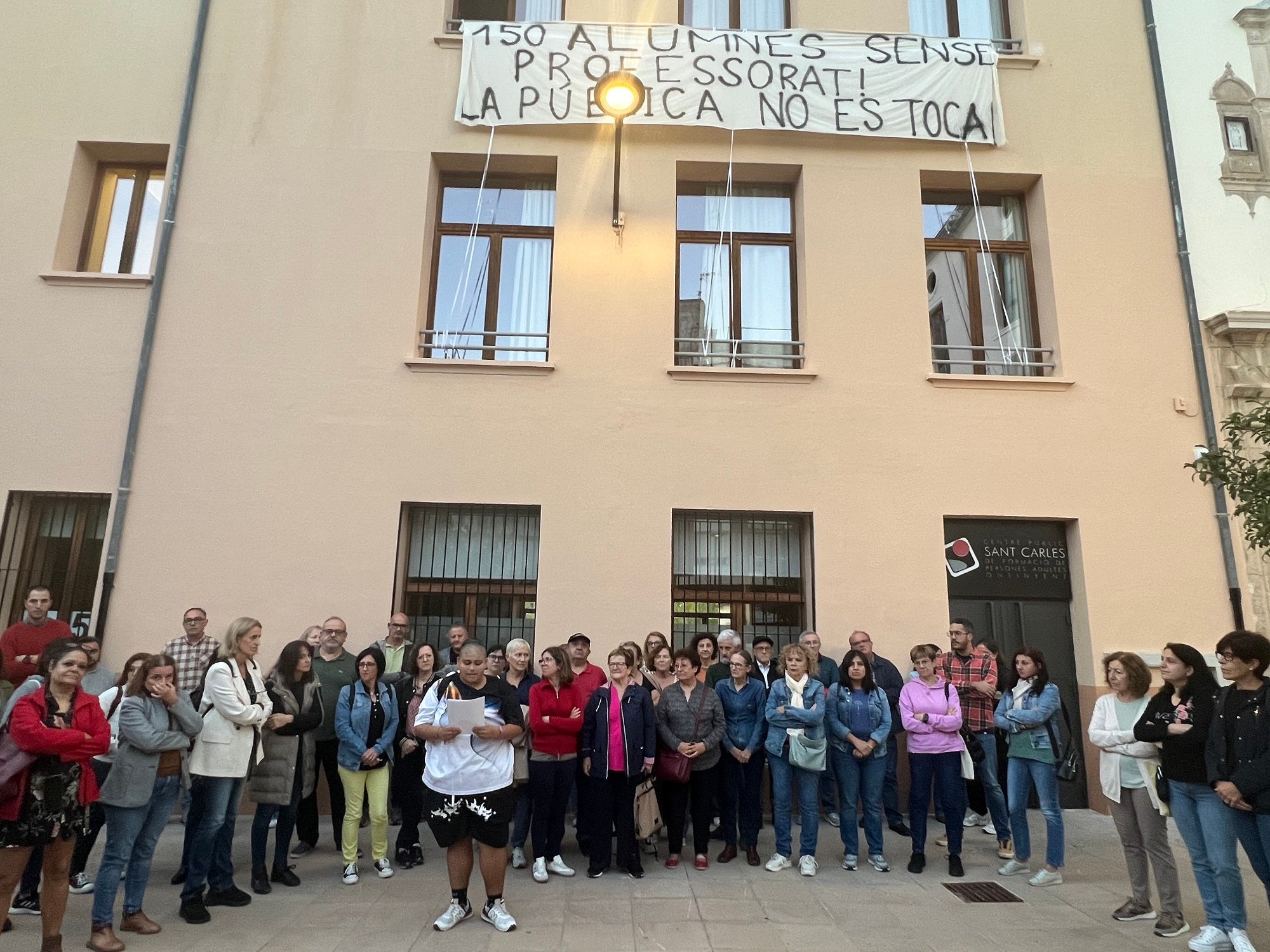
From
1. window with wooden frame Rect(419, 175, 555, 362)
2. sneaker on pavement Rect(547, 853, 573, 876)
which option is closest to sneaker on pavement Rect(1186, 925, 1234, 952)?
sneaker on pavement Rect(547, 853, 573, 876)

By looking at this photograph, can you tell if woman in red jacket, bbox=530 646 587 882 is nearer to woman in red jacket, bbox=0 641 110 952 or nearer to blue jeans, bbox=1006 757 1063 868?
woman in red jacket, bbox=0 641 110 952

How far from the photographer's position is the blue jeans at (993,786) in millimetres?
7504

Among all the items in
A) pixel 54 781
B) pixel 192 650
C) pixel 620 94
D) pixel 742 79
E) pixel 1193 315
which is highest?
pixel 742 79

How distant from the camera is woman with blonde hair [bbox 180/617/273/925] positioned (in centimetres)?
581

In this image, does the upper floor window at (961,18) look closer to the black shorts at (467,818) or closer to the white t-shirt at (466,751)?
the white t-shirt at (466,751)

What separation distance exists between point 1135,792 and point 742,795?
300 centimetres

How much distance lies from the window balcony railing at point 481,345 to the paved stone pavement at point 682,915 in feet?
18.3

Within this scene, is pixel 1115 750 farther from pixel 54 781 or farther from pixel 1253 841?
pixel 54 781

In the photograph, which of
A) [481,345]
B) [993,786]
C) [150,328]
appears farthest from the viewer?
[481,345]

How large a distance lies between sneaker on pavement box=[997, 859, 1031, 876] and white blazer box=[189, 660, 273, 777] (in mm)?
5938

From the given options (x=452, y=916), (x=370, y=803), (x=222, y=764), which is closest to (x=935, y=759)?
(x=452, y=916)

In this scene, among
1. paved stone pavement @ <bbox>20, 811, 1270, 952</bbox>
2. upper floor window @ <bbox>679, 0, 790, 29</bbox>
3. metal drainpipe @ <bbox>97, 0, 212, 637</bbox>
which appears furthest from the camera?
upper floor window @ <bbox>679, 0, 790, 29</bbox>

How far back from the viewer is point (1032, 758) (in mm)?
6867

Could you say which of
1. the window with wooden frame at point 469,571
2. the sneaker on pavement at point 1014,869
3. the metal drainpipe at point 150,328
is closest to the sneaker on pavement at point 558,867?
the window with wooden frame at point 469,571
